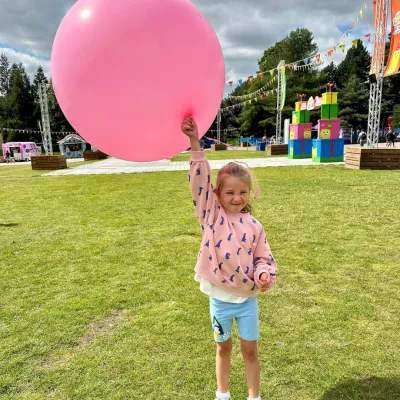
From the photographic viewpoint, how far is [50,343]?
8.80 feet

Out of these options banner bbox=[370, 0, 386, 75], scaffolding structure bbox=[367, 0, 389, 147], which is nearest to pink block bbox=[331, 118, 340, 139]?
scaffolding structure bbox=[367, 0, 389, 147]

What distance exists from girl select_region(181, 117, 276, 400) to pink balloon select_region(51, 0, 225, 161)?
19 cm

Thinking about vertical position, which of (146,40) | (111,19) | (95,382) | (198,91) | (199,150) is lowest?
(95,382)

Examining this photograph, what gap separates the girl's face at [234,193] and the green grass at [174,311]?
1.13m

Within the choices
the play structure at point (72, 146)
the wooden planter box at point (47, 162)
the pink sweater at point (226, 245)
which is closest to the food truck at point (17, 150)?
the play structure at point (72, 146)

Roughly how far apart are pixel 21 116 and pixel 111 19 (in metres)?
67.5

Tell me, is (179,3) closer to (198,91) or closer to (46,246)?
(198,91)

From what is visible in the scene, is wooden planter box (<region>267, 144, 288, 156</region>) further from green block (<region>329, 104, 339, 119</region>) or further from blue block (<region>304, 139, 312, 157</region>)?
green block (<region>329, 104, 339, 119</region>)

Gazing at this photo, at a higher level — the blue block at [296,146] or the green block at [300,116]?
the green block at [300,116]

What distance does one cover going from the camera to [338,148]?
52.4 feet

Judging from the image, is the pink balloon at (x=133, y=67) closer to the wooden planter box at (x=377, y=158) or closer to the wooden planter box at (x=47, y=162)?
the wooden planter box at (x=377, y=158)

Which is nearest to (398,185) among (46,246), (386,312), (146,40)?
(386,312)

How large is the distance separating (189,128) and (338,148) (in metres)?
15.4

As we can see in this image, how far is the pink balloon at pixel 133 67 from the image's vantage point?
189 centimetres
